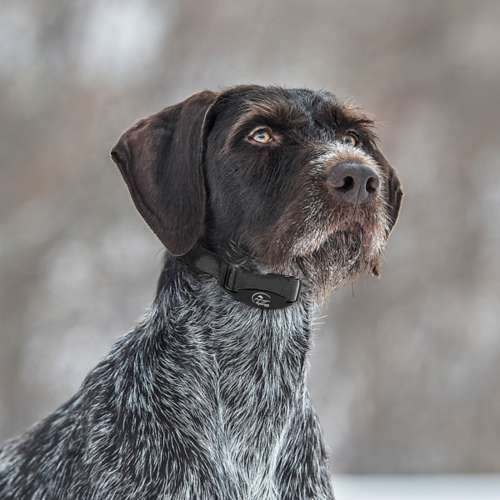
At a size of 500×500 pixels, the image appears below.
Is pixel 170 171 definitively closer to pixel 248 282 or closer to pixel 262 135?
pixel 262 135

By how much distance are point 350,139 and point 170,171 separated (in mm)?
665

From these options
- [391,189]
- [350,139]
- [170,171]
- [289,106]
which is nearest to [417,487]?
[391,189]

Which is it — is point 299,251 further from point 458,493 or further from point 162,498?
point 458,493

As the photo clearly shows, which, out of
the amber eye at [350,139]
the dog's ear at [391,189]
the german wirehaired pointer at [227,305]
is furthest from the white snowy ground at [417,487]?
the amber eye at [350,139]

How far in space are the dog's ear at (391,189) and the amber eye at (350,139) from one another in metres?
0.11

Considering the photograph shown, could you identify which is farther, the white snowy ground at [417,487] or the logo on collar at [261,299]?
the white snowy ground at [417,487]

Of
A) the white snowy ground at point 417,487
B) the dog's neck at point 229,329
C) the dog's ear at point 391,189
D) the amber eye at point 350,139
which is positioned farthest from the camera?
the white snowy ground at point 417,487

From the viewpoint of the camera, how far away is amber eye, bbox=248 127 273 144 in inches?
123

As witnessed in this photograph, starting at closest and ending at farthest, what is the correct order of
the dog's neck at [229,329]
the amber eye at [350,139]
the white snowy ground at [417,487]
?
the dog's neck at [229,329] → the amber eye at [350,139] → the white snowy ground at [417,487]

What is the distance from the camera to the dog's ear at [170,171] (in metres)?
3.04

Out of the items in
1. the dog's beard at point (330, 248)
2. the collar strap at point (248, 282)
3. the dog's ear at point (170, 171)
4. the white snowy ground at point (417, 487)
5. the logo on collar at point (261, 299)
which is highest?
the dog's ear at point (170, 171)

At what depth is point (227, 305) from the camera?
3184 millimetres

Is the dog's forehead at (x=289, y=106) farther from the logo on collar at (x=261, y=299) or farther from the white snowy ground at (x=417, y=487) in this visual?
the white snowy ground at (x=417, y=487)

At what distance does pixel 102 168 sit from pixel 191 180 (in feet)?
20.4
